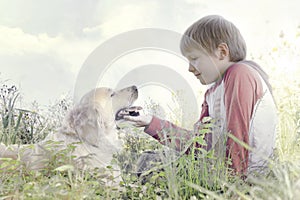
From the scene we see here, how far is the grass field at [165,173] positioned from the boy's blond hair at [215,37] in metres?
0.63

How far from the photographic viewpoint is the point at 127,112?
9.98 feet

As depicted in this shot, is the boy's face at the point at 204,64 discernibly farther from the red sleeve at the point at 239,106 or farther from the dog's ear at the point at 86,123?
the dog's ear at the point at 86,123

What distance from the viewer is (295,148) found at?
2.76 m

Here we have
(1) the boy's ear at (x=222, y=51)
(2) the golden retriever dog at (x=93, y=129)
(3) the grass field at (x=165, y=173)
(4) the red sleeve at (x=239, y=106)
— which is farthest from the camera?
(2) the golden retriever dog at (x=93, y=129)

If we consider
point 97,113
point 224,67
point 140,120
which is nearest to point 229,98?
point 224,67

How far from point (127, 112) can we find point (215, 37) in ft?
2.96

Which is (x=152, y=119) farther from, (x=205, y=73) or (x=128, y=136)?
(x=128, y=136)

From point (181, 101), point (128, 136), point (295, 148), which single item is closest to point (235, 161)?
point (295, 148)

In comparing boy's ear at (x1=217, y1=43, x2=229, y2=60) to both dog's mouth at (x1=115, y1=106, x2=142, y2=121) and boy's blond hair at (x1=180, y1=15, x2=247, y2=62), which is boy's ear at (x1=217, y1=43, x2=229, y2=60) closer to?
boy's blond hair at (x1=180, y1=15, x2=247, y2=62)

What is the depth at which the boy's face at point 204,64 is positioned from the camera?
275 cm

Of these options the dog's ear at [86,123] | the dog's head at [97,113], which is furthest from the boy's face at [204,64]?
the dog's ear at [86,123]

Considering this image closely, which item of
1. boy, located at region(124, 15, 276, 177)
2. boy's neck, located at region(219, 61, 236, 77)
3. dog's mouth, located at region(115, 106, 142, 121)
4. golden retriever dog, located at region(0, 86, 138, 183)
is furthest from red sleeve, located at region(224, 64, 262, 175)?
golden retriever dog, located at region(0, 86, 138, 183)

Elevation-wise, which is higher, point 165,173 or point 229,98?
point 229,98

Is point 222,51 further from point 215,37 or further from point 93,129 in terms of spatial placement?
point 93,129
